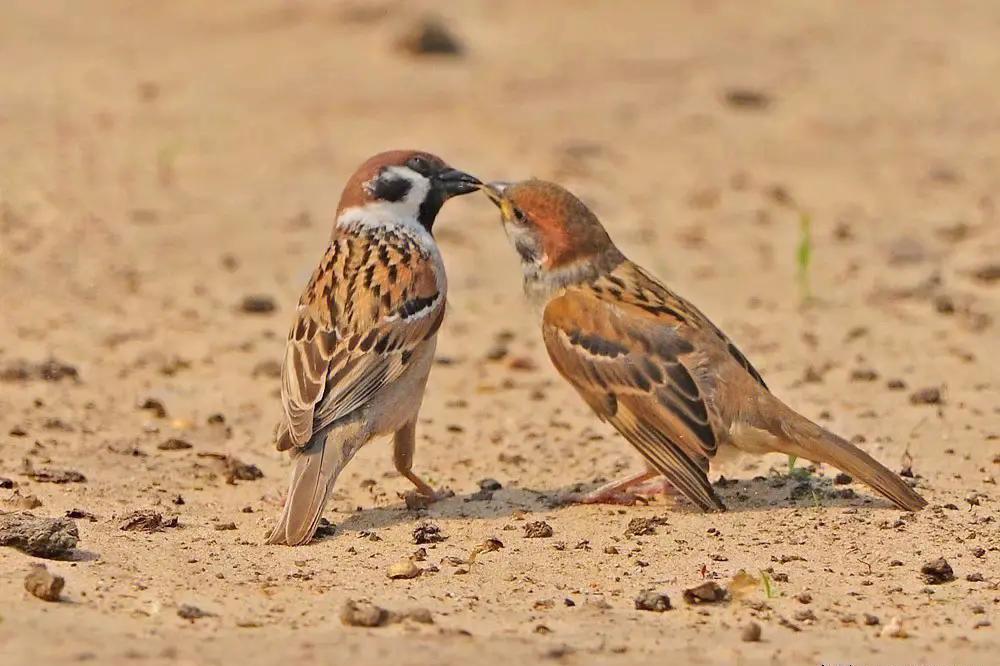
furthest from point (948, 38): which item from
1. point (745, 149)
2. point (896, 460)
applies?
point (896, 460)

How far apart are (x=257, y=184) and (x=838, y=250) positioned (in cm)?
477

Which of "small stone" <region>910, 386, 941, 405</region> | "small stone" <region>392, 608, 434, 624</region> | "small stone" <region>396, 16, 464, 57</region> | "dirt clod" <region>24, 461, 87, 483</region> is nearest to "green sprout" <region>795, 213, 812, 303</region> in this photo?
"small stone" <region>910, 386, 941, 405</region>

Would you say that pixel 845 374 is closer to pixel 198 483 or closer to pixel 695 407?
pixel 695 407

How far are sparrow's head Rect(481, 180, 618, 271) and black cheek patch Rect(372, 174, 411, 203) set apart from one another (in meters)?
0.54

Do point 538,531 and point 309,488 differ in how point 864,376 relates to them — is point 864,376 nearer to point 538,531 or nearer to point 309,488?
point 538,531

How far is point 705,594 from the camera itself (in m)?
6.78

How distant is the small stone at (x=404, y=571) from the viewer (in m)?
7.10

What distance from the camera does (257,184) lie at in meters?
14.4

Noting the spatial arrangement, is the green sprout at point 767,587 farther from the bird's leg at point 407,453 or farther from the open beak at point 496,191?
the open beak at point 496,191

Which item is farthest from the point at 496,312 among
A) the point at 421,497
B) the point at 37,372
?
the point at 421,497

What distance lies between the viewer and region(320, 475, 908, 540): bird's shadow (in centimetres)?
809

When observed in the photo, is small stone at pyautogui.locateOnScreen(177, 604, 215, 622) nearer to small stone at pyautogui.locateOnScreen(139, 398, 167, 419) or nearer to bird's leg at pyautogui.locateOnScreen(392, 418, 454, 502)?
bird's leg at pyautogui.locateOnScreen(392, 418, 454, 502)

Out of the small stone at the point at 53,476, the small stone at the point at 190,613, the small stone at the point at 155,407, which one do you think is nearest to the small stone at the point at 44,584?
the small stone at the point at 190,613

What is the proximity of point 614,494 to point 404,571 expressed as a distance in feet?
5.20
